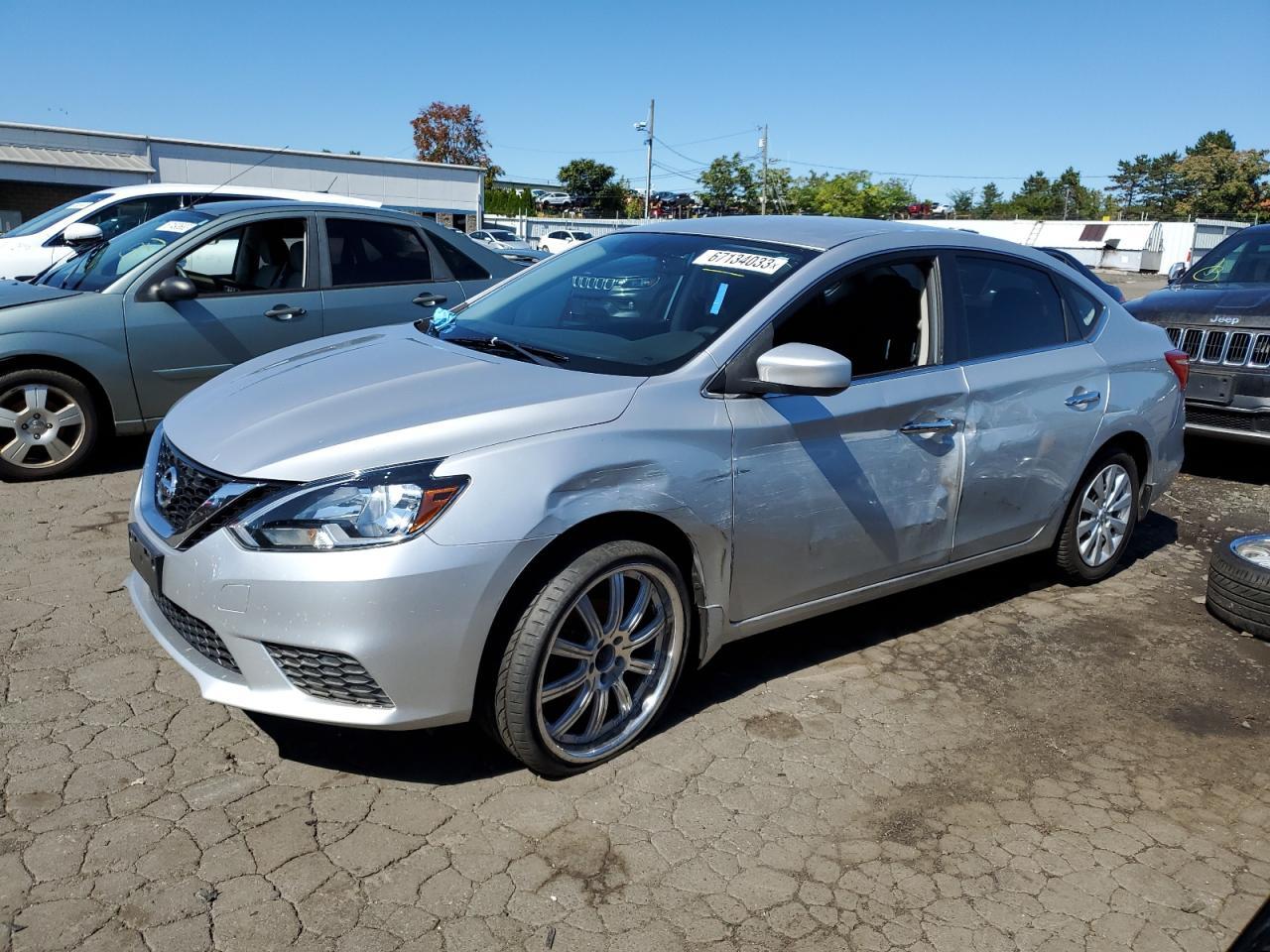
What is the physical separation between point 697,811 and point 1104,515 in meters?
3.03

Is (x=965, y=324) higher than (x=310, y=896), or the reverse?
(x=965, y=324)

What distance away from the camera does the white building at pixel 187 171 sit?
1143 inches

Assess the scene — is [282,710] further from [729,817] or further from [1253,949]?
[1253,949]

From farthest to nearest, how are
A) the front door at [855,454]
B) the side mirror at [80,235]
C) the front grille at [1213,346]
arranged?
the side mirror at [80,235] < the front grille at [1213,346] < the front door at [855,454]

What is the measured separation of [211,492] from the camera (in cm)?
293

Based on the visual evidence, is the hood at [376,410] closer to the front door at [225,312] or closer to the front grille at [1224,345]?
the front door at [225,312]

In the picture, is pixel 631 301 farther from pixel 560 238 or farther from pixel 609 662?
pixel 560 238

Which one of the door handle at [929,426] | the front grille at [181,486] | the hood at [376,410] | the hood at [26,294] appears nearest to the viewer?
the hood at [376,410]

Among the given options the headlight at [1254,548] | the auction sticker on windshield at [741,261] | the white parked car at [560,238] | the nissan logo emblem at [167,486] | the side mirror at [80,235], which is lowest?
the white parked car at [560,238]

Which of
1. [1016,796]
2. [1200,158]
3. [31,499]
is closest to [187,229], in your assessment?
[31,499]

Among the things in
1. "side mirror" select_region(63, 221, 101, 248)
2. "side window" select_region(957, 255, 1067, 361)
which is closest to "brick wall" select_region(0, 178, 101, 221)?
"side mirror" select_region(63, 221, 101, 248)

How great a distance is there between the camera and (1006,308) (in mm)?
4441

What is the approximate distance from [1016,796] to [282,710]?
2.28 m

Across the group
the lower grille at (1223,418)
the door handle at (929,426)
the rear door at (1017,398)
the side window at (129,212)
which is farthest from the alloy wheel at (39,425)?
the lower grille at (1223,418)
